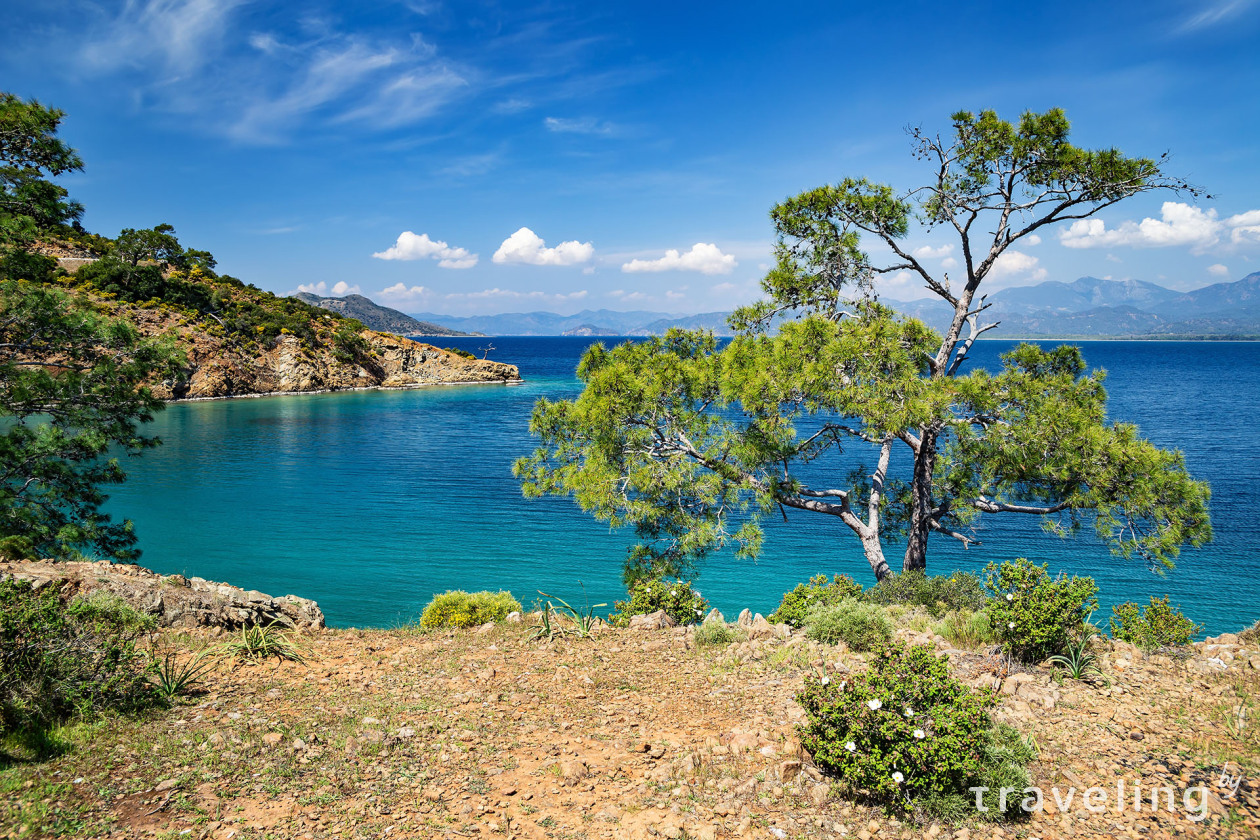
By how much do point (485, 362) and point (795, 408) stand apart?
9621 cm

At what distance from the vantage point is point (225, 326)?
75188mm

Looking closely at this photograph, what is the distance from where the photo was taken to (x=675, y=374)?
41.6 feet

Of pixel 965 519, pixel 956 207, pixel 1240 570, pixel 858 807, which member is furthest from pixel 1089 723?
pixel 1240 570

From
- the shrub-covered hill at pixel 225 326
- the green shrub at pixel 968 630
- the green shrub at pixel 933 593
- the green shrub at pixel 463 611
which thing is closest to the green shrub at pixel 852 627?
A: the green shrub at pixel 968 630

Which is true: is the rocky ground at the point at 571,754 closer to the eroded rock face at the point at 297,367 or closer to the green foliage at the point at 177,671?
the green foliage at the point at 177,671

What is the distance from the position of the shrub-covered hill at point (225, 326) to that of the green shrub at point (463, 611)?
209ft

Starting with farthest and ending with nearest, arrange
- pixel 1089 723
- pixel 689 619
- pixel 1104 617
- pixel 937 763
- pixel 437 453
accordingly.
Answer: pixel 437 453, pixel 1104 617, pixel 689 619, pixel 1089 723, pixel 937 763

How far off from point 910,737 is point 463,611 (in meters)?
7.70

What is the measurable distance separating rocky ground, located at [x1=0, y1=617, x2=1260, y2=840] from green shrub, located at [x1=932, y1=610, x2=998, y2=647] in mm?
646

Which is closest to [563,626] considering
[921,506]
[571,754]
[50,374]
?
[571,754]

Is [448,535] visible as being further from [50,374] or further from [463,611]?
[463,611]

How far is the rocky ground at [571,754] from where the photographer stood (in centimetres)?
478

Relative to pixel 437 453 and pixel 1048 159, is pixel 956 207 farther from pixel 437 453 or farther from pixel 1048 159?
pixel 437 453

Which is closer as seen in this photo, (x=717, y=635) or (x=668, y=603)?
(x=717, y=635)
